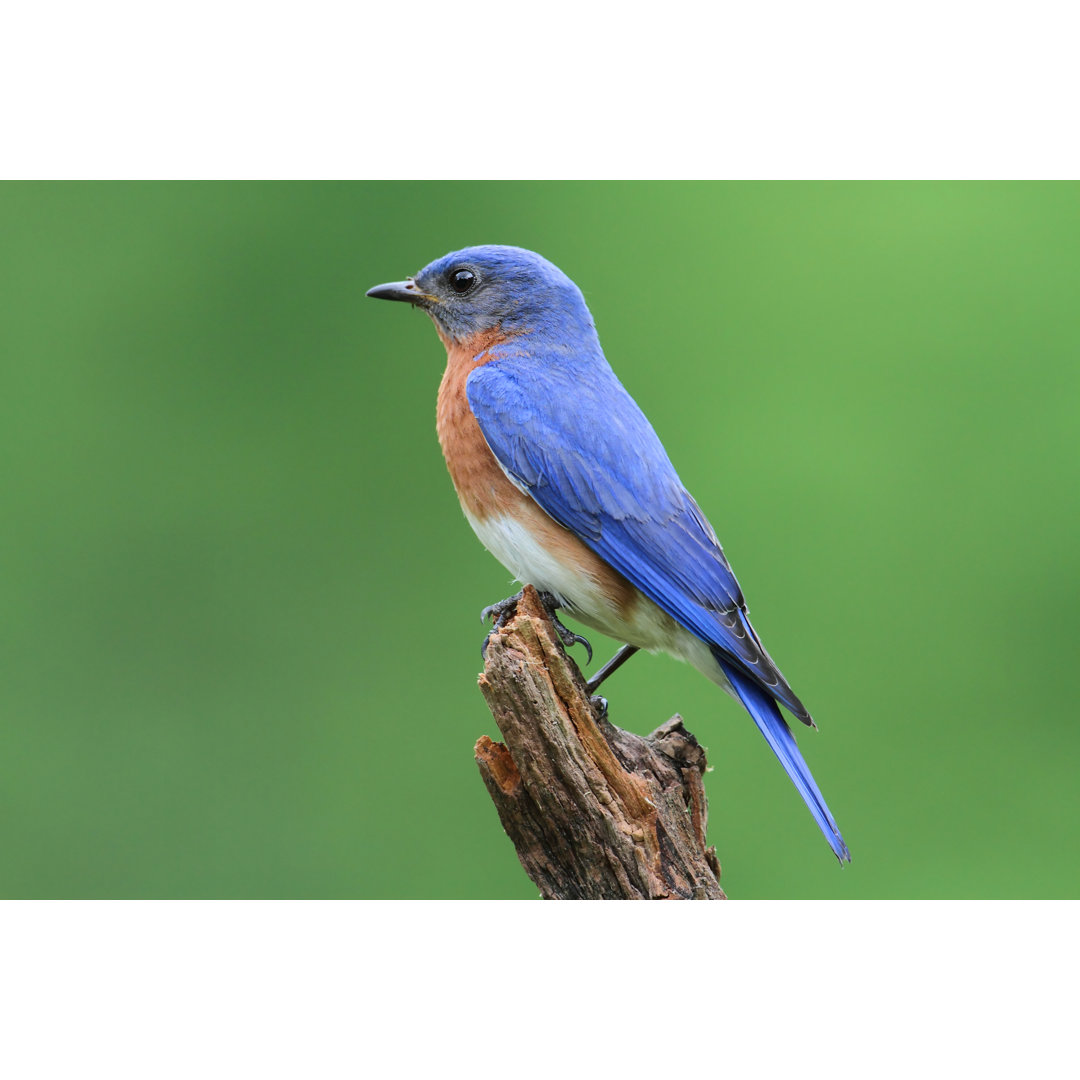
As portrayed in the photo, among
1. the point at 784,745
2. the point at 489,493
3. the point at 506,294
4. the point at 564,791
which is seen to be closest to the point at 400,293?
the point at 506,294

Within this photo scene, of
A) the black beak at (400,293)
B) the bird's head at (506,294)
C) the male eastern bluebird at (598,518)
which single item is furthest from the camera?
the black beak at (400,293)

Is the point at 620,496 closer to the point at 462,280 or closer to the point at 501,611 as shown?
the point at 501,611

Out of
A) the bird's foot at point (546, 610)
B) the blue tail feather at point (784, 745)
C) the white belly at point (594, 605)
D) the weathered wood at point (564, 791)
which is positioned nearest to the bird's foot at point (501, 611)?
the bird's foot at point (546, 610)

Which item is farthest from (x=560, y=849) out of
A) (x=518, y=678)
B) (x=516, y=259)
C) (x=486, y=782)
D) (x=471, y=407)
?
(x=516, y=259)

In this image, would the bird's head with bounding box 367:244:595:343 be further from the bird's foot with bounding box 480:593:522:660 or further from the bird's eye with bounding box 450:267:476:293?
the bird's foot with bounding box 480:593:522:660

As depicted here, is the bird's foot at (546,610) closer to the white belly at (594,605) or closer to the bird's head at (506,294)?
the white belly at (594,605)

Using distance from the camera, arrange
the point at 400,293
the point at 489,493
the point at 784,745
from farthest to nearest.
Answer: the point at 400,293, the point at 489,493, the point at 784,745
